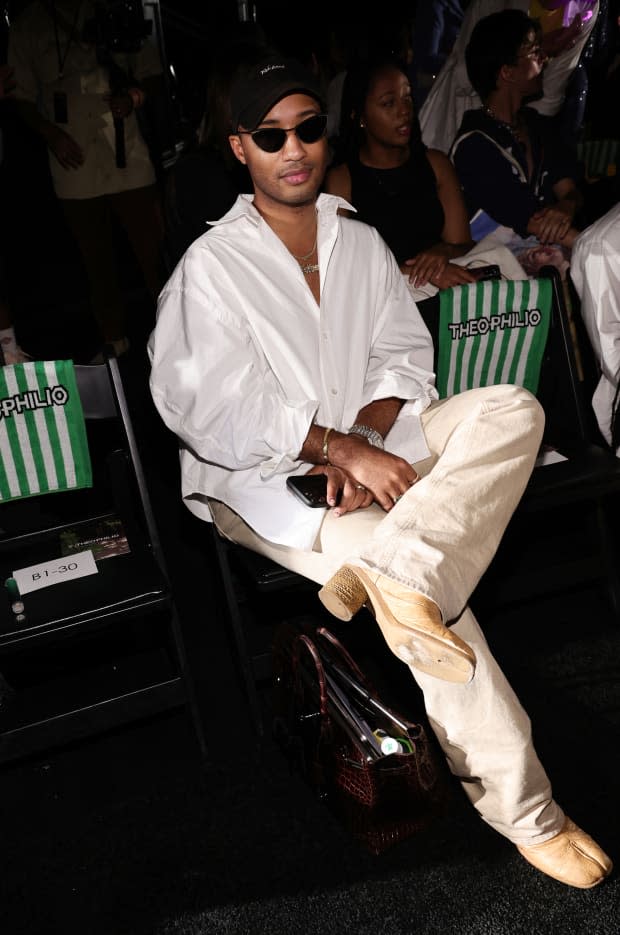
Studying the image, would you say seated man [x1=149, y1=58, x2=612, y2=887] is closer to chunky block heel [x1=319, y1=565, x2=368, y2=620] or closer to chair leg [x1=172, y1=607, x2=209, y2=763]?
chunky block heel [x1=319, y1=565, x2=368, y2=620]

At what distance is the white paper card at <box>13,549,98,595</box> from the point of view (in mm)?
2426

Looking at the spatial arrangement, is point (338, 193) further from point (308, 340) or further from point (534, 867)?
point (534, 867)

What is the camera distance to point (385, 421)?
2.65 metres

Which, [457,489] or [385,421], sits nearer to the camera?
[457,489]

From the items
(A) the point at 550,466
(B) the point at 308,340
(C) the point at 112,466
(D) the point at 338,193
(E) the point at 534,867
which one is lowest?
(E) the point at 534,867

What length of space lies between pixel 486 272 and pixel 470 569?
5.25 ft

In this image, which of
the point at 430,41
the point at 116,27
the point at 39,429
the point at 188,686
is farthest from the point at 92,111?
the point at 188,686

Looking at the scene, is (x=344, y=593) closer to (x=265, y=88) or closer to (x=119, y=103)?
(x=265, y=88)

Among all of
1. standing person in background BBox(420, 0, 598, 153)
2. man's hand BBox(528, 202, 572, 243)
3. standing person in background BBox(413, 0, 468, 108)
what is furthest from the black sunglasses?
standing person in background BBox(413, 0, 468, 108)

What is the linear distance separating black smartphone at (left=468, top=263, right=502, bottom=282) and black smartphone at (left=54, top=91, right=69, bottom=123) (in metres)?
2.73

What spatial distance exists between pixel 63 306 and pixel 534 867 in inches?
229

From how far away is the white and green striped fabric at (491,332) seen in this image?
3.00 meters

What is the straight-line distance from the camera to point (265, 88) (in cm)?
244

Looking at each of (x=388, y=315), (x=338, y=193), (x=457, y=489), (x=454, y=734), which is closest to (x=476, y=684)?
(x=454, y=734)
